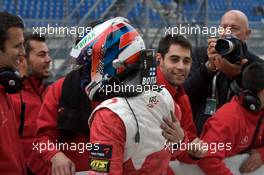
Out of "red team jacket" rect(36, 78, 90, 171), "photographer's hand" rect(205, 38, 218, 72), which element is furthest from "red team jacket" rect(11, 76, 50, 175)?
"photographer's hand" rect(205, 38, 218, 72)

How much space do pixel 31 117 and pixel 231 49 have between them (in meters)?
1.14

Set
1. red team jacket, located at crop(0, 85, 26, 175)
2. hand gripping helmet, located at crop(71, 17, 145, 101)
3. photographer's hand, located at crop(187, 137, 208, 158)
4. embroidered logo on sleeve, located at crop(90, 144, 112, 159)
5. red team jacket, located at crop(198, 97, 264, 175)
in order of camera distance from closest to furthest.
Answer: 1. embroidered logo on sleeve, located at crop(90, 144, 112, 159)
2. hand gripping helmet, located at crop(71, 17, 145, 101)
3. red team jacket, located at crop(0, 85, 26, 175)
4. photographer's hand, located at crop(187, 137, 208, 158)
5. red team jacket, located at crop(198, 97, 264, 175)

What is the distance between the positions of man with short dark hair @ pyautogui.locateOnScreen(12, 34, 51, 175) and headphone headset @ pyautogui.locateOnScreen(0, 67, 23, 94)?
458 mm

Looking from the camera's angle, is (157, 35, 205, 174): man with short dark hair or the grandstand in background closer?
(157, 35, 205, 174): man with short dark hair

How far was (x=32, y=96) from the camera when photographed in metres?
2.77

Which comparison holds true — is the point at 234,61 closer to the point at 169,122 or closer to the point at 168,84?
the point at 168,84

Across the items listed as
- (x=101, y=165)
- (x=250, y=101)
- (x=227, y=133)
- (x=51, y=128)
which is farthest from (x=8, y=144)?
(x=250, y=101)

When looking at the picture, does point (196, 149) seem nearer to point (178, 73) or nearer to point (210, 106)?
point (178, 73)

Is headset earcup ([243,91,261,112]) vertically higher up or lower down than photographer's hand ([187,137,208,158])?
higher up

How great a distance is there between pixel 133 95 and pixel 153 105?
83mm

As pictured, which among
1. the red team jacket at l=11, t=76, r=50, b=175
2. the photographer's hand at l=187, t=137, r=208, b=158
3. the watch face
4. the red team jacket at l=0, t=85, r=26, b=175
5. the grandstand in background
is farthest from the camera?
the grandstand in background

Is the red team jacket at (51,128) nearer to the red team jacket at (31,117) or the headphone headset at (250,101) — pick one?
the red team jacket at (31,117)

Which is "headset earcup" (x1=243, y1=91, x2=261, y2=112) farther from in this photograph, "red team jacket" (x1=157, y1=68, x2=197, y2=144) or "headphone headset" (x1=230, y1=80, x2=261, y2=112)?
"red team jacket" (x1=157, y1=68, x2=197, y2=144)

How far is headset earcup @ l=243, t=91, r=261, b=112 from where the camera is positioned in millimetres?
2266
